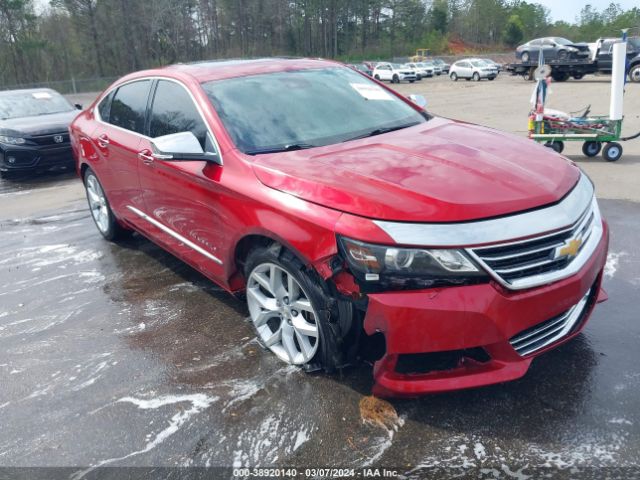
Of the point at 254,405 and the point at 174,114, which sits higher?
the point at 174,114

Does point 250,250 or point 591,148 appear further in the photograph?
point 591,148

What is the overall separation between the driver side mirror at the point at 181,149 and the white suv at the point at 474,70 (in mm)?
36488

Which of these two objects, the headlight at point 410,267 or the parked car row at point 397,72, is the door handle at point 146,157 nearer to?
the headlight at point 410,267

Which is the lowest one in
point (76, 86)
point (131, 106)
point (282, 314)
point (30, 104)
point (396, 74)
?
point (396, 74)

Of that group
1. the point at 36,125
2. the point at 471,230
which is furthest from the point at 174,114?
the point at 36,125

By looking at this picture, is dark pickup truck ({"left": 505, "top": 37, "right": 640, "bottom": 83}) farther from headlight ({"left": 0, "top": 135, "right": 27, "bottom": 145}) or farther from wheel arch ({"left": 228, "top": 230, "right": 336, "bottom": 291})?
wheel arch ({"left": 228, "top": 230, "right": 336, "bottom": 291})

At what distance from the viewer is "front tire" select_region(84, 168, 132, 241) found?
555cm

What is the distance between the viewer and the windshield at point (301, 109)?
3.47 m

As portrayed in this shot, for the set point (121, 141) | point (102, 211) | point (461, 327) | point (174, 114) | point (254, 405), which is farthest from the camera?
point (102, 211)

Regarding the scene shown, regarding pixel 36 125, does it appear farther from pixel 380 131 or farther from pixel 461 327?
pixel 461 327

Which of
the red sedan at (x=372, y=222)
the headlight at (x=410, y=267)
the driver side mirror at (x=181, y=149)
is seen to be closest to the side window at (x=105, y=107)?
the red sedan at (x=372, y=222)

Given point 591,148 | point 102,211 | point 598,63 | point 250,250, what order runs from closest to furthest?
1. point 250,250
2. point 102,211
3. point 591,148
4. point 598,63

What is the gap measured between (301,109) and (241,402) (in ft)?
6.19

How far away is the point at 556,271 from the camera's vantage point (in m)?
2.56
